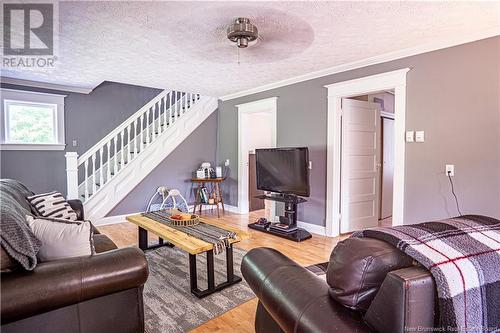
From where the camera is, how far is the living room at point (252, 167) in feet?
3.00

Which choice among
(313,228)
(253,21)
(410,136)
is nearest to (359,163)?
(410,136)

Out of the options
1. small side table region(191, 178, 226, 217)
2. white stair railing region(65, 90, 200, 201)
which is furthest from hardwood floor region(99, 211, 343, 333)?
white stair railing region(65, 90, 200, 201)

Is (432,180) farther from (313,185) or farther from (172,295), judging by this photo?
(172,295)

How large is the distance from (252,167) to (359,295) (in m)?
4.92

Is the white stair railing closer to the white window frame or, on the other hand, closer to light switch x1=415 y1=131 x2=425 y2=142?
the white window frame

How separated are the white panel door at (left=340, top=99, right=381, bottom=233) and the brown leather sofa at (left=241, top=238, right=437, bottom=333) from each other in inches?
122

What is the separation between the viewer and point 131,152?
551cm

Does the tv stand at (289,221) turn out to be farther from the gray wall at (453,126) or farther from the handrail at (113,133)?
the handrail at (113,133)

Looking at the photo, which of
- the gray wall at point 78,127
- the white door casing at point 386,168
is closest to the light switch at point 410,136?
the white door casing at point 386,168

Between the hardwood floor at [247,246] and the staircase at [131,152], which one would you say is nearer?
the hardwood floor at [247,246]

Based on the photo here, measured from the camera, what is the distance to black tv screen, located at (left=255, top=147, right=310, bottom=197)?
377 centimetres

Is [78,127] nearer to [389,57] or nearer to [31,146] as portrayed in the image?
[31,146]

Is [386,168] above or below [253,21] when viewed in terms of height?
below

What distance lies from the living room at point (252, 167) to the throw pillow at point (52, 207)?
0.08 ft
